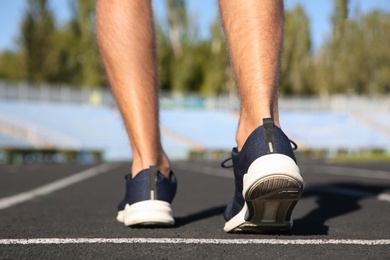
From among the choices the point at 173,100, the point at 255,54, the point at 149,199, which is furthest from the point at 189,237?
the point at 173,100

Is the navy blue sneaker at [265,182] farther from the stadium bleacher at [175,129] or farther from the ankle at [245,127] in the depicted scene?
the stadium bleacher at [175,129]

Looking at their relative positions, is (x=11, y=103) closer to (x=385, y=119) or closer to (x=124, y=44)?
(x=385, y=119)

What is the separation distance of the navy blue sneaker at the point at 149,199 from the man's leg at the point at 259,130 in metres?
0.19

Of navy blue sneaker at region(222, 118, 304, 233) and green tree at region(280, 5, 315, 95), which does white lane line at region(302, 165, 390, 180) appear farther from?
green tree at region(280, 5, 315, 95)

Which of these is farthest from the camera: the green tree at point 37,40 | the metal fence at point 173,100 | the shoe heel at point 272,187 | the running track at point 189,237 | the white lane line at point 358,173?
the green tree at point 37,40

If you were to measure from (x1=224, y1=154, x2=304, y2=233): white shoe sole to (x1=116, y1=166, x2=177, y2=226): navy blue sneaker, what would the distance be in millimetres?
266

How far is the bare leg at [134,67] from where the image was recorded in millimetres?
1703

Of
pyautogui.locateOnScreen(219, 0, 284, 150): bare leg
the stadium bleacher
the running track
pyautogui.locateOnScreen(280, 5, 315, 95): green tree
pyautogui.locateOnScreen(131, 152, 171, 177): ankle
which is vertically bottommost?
the stadium bleacher

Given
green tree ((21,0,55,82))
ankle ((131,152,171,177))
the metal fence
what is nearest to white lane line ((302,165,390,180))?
ankle ((131,152,171,177))

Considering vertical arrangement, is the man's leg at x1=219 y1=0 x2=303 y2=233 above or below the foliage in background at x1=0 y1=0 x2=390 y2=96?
above

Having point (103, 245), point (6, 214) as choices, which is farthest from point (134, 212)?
point (6, 214)

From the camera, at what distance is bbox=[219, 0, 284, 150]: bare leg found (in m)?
1.43

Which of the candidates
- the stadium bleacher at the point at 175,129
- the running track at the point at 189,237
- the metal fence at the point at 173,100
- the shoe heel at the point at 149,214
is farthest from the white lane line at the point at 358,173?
the metal fence at the point at 173,100

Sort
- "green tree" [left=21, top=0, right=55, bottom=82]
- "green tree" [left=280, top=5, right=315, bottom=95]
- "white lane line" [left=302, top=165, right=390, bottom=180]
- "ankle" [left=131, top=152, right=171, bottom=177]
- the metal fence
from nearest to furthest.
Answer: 1. "ankle" [left=131, top=152, right=171, bottom=177]
2. "white lane line" [left=302, top=165, right=390, bottom=180]
3. the metal fence
4. "green tree" [left=21, top=0, right=55, bottom=82]
5. "green tree" [left=280, top=5, right=315, bottom=95]
